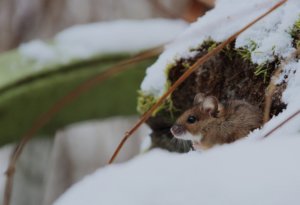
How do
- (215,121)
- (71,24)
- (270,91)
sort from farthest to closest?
(71,24) → (215,121) → (270,91)

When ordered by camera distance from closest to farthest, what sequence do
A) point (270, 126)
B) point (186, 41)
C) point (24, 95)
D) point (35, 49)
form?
A: point (270, 126)
point (186, 41)
point (24, 95)
point (35, 49)

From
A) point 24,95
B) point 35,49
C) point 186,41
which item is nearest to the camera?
point 186,41

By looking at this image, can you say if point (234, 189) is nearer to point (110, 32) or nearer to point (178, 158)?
point (178, 158)

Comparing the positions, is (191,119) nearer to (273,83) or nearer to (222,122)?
(222,122)

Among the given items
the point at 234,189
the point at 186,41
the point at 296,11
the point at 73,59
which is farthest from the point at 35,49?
the point at 234,189

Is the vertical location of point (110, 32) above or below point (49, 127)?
above

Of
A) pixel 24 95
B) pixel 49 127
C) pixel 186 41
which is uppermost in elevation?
pixel 186 41

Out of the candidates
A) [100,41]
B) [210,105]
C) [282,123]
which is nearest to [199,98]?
[210,105]

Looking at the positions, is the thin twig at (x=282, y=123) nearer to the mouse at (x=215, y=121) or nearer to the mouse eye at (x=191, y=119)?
the mouse at (x=215, y=121)
